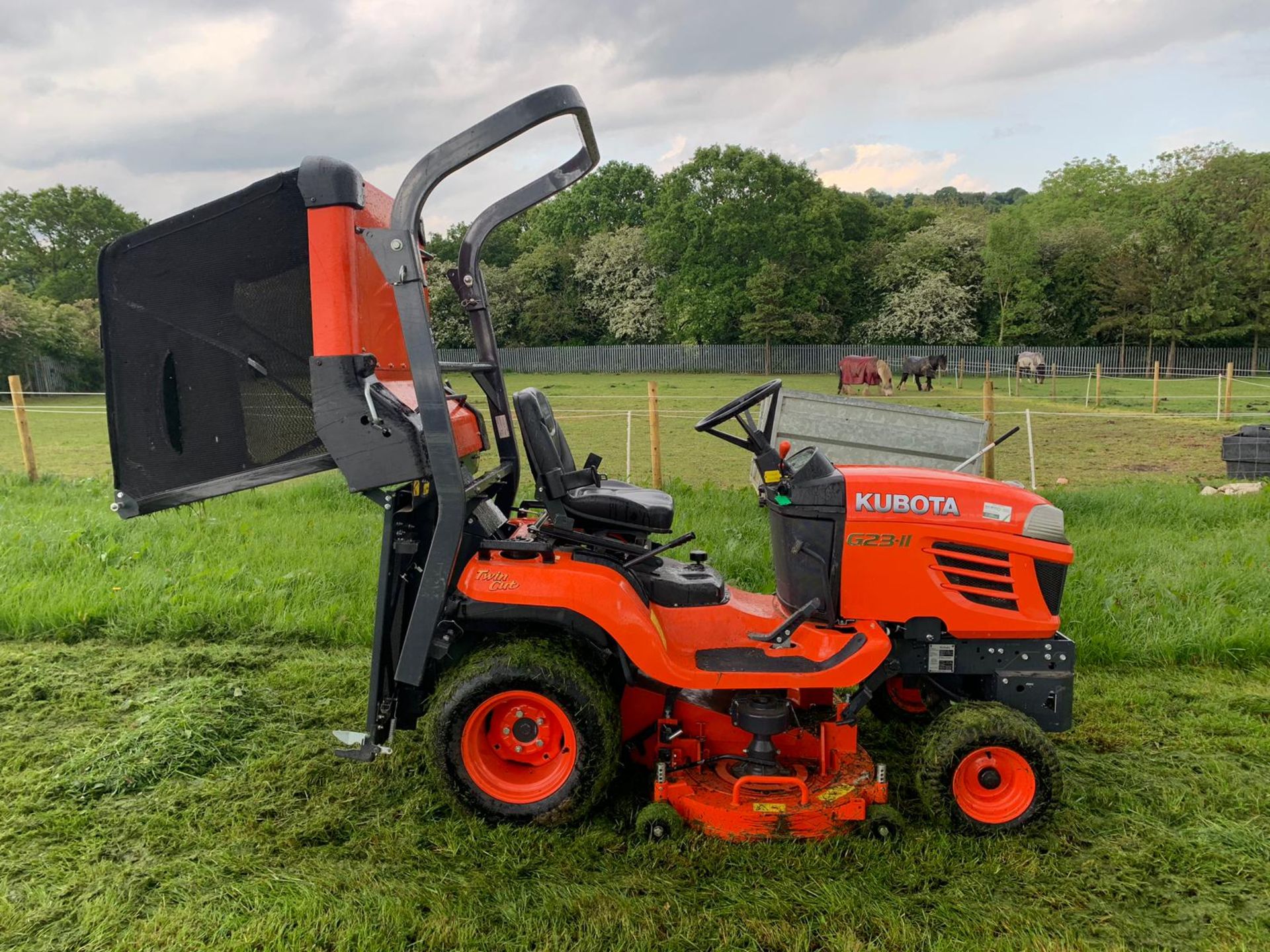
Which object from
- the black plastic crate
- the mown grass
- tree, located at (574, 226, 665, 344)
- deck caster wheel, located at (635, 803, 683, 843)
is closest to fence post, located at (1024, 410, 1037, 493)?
the black plastic crate

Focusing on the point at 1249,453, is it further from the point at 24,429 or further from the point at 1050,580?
the point at 24,429

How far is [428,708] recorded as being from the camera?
3396 mm

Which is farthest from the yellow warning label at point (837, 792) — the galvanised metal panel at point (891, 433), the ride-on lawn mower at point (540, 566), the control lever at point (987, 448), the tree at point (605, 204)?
the tree at point (605, 204)

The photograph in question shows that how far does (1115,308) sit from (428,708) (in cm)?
4333

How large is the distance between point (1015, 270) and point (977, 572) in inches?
1601

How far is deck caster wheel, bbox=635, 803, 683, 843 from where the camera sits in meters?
3.19

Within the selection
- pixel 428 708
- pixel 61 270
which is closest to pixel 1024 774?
pixel 428 708

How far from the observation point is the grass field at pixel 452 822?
108 inches

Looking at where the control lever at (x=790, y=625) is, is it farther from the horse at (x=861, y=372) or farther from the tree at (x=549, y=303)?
the tree at (x=549, y=303)

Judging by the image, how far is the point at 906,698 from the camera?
410cm

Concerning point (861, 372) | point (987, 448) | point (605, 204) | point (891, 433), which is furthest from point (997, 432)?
point (605, 204)

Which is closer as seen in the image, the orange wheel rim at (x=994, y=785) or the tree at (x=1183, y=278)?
the orange wheel rim at (x=994, y=785)

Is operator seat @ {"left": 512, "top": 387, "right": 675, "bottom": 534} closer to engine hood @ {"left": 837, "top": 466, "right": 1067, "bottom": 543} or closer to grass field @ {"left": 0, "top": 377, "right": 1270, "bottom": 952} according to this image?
engine hood @ {"left": 837, "top": 466, "right": 1067, "bottom": 543}

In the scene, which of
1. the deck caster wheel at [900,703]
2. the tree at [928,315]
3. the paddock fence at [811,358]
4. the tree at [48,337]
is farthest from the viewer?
the tree at [928,315]
